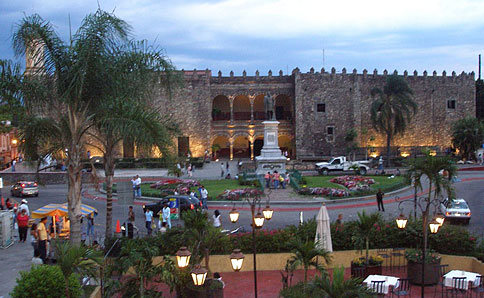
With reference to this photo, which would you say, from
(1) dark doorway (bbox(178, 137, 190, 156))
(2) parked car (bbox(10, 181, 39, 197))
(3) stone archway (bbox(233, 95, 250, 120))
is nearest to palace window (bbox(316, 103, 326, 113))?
(3) stone archway (bbox(233, 95, 250, 120))

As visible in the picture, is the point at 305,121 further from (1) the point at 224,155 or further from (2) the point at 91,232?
(2) the point at 91,232

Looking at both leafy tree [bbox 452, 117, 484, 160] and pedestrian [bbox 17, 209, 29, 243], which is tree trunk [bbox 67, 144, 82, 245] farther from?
leafy tree [bbox 452, 117, 484, 160]

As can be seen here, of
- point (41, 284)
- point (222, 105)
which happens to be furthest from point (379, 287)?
point (222, 105)

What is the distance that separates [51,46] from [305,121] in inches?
1627

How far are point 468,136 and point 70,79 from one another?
42.2 metres

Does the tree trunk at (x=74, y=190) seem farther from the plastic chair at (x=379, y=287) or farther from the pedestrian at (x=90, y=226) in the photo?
the plastic chair at (x=379, y=287)

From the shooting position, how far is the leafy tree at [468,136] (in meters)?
45.2

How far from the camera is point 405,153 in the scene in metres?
51.7

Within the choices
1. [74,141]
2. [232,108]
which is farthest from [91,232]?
[232,108]

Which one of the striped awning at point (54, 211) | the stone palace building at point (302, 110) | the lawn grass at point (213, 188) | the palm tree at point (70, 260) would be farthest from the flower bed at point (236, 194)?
the stone palace building at point (302, 110)

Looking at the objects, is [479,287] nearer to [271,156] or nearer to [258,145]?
[271,156]

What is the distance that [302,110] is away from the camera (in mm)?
51219

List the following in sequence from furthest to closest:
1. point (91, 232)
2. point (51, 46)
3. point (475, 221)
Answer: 1. point (475, 221)
2. point (91, 232)
3. point (51, 46)

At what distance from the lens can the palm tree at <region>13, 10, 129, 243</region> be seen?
11.2 m
